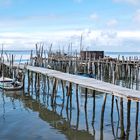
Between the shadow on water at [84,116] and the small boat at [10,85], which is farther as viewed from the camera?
the small boat at [10,85]

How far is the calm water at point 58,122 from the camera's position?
592 inches

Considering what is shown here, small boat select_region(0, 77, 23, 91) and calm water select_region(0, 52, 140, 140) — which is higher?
small boat select_region(0, 77, 23, 91)

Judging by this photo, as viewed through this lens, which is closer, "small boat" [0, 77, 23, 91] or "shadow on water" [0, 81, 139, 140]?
"shadow on water" [0, 81, 139, 140]

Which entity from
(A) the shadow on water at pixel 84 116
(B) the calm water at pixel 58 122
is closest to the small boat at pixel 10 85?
(A) the shadow on water at pixel 84 116

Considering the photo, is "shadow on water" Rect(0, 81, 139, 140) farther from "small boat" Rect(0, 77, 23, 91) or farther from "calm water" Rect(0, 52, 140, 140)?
"small boat" Rect(0, 77, 23, 91)

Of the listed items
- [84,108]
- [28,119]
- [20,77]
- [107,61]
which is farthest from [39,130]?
[107,61]

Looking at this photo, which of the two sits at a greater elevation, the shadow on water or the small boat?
the small boat

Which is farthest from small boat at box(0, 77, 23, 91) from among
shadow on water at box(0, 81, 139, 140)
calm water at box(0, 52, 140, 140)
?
calm water at box(0, 52, 140, 140)

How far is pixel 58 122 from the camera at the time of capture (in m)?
17.5

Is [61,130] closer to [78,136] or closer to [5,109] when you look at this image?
[78,136]

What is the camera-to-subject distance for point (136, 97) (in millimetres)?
13578

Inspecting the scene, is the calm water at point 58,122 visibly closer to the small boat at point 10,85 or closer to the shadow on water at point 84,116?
the shadow on water at point 84,116

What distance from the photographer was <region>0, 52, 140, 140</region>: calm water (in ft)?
49.3

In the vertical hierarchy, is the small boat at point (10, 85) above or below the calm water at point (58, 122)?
above
